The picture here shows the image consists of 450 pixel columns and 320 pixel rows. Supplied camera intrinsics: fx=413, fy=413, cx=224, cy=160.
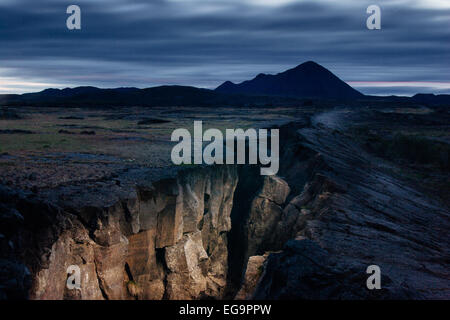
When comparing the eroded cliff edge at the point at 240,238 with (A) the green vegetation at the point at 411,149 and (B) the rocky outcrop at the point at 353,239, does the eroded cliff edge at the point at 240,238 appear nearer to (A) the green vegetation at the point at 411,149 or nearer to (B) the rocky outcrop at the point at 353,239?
(B) the rocky outcrop at the point at 353,239

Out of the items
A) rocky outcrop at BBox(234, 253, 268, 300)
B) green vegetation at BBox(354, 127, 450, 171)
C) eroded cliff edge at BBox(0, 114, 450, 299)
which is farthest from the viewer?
green vegetation at BBox(354, 127, 450, 171)

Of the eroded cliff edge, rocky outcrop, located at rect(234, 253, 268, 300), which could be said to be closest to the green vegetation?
the eroded cliff edge

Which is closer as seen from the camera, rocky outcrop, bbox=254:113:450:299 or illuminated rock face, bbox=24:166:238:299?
rocky outcrop, bbox=254:113:450:299

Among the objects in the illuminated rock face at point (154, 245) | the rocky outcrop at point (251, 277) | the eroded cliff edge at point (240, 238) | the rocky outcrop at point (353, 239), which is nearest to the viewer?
the rocky outcrop at point (353, 239)

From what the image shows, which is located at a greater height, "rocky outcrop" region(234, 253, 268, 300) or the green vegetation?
the green vegetation

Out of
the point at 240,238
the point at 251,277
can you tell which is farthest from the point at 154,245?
the point at 240,238

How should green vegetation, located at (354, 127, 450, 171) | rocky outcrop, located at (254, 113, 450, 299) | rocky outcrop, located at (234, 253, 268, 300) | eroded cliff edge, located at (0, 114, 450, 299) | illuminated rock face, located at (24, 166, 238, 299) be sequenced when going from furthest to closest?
1. green vegetation, located at (354, 127, 450, 171)
2. rocky outcrop, located at (234, 253, 268, 300)
3. illuminated rock face, located at (24, 166, 238, 299)
4. eroded cliff edge, located at (0, 114, 450, 299)
5. rocky outcrop, located at (254, 113, 450, 299)

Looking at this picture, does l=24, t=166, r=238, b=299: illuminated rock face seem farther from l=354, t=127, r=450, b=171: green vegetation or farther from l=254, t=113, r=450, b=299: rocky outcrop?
l=354, t=127, r=450, b=171: green vegetation

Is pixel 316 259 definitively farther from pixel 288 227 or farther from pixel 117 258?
pixel 288 227

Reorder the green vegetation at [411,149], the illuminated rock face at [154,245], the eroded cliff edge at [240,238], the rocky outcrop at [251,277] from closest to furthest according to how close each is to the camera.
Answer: the eroded cliff edge at [240,238] < the illuminated rock face at [154,245] < the rocky outcrop at [251,277] < the green vegetation at [411,149]

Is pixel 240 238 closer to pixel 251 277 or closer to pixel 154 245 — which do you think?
pixel 154 245

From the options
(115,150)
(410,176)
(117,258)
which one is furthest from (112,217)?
(410,176)

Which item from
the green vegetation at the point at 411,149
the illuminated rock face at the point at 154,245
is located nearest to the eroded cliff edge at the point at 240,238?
the illuminated rock face at the point at 154,245
